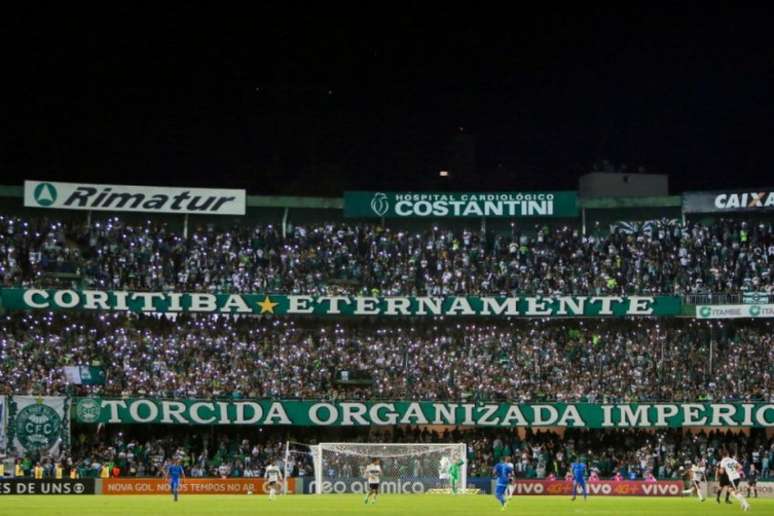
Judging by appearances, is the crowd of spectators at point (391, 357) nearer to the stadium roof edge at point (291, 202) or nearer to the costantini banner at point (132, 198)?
the costantini banner at point (132, 198)

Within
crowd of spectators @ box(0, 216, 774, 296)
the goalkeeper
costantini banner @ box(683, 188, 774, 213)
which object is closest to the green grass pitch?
the goalkeeper

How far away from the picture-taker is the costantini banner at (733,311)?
6281cm

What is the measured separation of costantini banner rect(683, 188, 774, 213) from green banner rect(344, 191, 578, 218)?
6.56m

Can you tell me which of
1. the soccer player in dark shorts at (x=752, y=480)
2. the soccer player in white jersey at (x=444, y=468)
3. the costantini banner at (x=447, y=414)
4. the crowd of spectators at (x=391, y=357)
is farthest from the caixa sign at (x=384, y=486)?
the soccer player in dark shorts at (x=752, y=480)

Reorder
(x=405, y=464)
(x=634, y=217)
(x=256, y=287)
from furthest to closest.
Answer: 1. (x=634, y=217)
2. (x=256, y=287)
3. (x=405, y=464)

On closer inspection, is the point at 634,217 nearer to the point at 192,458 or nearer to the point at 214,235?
the point at 214,235

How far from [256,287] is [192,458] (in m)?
10.8

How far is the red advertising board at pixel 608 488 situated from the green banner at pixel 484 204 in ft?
60.4

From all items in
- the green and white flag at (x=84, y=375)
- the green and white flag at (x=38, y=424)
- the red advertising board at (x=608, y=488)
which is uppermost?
the green and white flag at (x=84, y=375)

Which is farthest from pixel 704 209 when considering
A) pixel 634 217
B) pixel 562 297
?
pixel 562 297

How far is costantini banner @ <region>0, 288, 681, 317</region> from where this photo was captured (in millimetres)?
63062

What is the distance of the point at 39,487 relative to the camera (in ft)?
169

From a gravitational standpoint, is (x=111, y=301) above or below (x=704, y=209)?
Answer: below

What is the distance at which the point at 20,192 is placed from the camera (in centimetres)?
6644
